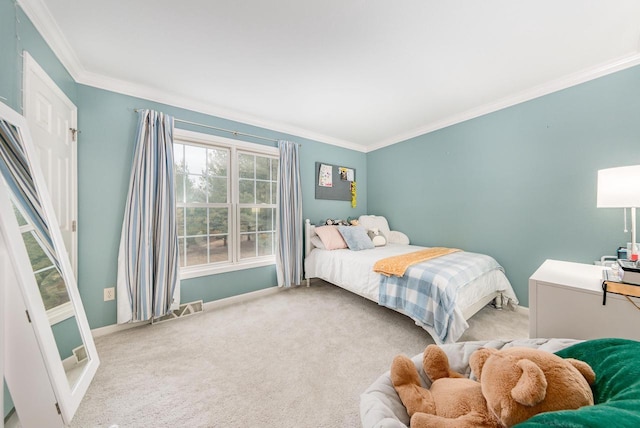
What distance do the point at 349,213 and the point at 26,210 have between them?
3.61m

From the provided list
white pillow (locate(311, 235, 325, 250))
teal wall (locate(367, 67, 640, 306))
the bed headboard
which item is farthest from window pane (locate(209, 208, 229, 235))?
teal wall (locate(367, 67, 640, 306))

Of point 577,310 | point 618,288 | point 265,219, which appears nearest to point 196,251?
point 265,219

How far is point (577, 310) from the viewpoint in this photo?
1.21 meters

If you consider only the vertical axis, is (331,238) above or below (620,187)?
below

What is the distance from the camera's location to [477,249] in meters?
2.81

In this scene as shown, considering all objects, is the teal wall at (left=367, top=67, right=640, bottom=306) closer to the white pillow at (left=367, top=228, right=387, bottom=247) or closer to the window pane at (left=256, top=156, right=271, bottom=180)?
the white pillow at (left=367, top=228, right=387, bottom=247)

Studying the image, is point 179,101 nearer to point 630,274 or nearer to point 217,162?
point 217,162

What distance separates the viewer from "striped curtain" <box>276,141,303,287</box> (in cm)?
307

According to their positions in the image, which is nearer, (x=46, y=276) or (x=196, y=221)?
(x=46, y=276)

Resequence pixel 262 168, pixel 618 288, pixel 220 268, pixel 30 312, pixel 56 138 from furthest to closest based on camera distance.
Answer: pixel 262 168 < pixel 220 268 < pixel 56 138 < pixel 618 288 < pixel 30 312

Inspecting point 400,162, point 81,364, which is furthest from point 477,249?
point 81,364

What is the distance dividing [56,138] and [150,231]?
977 millimetres

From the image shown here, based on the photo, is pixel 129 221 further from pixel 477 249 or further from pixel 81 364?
pixel 477 249

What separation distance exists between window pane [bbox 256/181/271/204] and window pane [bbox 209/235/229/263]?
0.69m
